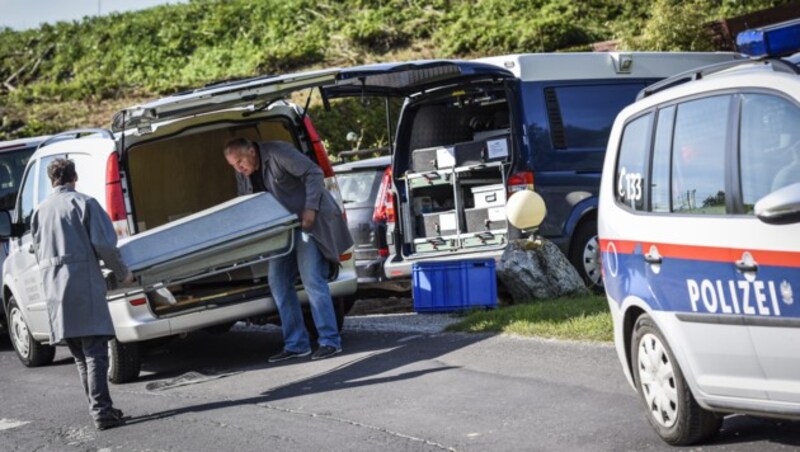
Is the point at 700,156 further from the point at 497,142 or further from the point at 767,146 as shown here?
the point at 497,142

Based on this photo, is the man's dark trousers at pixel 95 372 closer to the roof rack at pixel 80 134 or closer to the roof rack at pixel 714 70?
the roof rack at pixel 80 134

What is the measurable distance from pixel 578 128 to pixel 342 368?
157 inches

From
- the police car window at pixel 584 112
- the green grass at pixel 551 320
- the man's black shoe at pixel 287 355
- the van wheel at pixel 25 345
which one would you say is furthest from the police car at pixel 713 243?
the van wheel at pixel 25 345

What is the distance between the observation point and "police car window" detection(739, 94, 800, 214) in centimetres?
548

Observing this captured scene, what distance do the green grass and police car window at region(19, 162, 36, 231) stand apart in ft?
13.6

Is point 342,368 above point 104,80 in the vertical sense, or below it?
below

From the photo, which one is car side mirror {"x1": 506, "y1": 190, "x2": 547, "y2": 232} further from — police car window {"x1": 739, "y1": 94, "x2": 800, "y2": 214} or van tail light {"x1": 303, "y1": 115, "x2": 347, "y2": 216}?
police car window {"x1": 739, "y1": 94, "x2": 800, "y2": 214}

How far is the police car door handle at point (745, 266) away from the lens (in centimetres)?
549

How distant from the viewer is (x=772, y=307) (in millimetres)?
5402

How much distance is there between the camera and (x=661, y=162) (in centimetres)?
653

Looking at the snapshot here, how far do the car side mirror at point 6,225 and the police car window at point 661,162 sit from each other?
7.20m

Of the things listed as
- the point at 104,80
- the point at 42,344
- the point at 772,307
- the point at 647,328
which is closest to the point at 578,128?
the point at 42,344

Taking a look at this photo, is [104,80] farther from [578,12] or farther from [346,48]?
[578,12]

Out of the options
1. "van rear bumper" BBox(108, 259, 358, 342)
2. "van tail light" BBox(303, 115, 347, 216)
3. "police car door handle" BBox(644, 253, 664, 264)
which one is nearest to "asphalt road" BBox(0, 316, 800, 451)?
"van rear bumper" BBox(108, 259, 358, 342)
